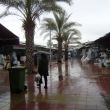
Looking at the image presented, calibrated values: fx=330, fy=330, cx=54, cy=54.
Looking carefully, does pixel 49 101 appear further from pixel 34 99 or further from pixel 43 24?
pixel 43 24

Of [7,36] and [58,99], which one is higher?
[7,36]

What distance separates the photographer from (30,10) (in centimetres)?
2389

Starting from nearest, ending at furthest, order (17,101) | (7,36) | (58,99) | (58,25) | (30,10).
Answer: (17,101) < (58,99) < (7,36) < (30,10) < (58,25)

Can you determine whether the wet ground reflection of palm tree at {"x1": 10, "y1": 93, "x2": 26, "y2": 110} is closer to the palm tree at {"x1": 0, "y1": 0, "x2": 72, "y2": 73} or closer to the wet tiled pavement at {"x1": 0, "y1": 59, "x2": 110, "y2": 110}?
the wet tiled pavement at {"x1": 0, "y1": 59, "x2": 110, "y2": 110}

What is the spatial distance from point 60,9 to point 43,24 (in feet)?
69.2

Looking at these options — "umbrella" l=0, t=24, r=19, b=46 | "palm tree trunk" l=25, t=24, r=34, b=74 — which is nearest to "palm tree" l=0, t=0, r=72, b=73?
"palm tree trunk" l=25, t=24, r=34, b=74

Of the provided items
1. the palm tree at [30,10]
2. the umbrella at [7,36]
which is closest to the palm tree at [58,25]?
the palm tree at [30,10]

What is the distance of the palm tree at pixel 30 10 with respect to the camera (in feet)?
77.7

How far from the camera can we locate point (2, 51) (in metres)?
34.1

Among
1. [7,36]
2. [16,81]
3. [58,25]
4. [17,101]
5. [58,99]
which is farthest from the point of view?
[58,25]

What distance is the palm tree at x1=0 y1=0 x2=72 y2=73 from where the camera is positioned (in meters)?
23.7

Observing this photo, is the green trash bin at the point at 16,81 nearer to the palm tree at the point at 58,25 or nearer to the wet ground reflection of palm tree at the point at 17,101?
the wet ground reflection of palm tree at the point at 17,101

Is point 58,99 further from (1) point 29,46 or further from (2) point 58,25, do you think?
(2) point 58,25

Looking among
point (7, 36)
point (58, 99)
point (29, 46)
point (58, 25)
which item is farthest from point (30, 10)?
point (58, 25)
